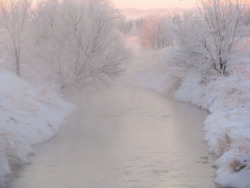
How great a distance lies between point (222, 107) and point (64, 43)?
11.8m

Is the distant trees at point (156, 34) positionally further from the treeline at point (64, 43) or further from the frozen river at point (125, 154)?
the frozen river at point (125, 154)

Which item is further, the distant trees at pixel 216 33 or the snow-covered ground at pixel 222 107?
the distant trees at pixel 216 33

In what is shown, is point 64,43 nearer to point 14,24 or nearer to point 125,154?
point 14,24

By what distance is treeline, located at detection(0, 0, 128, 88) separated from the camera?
22953 millimetres

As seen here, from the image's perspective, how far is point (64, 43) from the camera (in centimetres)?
2372

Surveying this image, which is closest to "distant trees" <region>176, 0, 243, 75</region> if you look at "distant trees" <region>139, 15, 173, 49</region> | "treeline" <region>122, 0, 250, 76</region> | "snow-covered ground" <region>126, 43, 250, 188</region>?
"treeline" <region>122, 0, 250, 76</region>

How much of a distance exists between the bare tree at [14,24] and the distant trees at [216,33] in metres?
10.9

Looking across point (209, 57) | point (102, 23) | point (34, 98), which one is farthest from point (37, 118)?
point (209, 57)

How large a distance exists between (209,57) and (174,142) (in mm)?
10671

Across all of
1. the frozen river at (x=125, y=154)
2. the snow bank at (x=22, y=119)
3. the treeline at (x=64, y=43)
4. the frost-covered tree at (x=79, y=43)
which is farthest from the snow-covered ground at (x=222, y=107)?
the snow bank at (x=22, y=119)

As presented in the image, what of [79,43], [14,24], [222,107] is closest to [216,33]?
[222,107]

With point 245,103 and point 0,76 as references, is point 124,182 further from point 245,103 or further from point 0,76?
point 0,76

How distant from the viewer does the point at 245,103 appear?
13.0 metres

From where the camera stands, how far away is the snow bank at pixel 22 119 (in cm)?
998
